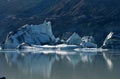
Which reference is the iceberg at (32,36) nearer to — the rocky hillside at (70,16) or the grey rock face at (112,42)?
the grey rock face at (112,42)

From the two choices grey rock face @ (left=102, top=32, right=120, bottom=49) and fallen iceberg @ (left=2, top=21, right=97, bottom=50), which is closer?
grey rock face @ (left=102, top=32, right=120, bottom=49)

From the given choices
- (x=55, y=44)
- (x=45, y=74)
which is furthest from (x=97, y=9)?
(x=45, y=74)

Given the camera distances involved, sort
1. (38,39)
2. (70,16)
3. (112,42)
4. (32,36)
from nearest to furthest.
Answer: (112,42), (32,36), (38,39), (70,16)

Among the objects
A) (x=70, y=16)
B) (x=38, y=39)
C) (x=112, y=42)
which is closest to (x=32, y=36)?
(x=38, y=39)

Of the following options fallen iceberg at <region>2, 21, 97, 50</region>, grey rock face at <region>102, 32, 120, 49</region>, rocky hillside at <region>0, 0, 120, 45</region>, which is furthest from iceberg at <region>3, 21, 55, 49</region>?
rocky hillside at <region>0, 0, 120, 45</region>

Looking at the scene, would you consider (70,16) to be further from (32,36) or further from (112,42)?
(112,42)

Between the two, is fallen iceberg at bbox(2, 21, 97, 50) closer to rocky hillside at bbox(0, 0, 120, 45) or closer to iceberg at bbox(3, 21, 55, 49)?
iceberg at bbox(3, 21, 55, 49)

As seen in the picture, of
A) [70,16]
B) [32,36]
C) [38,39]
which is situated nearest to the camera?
[32,36]
